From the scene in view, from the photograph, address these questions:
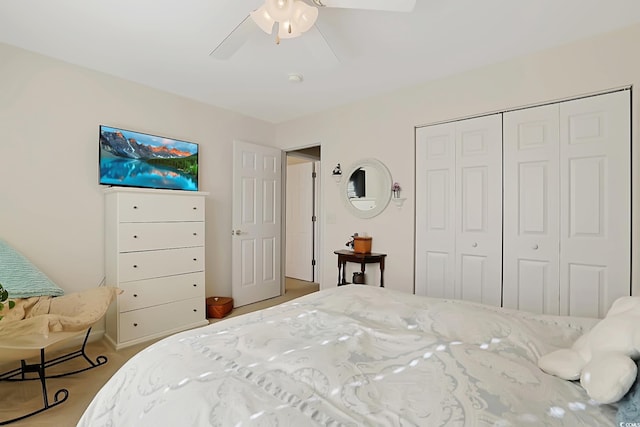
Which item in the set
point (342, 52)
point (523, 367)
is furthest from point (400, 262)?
point (523, 367)

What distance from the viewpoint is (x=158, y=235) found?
286cm

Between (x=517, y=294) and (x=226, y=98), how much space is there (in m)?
3.50

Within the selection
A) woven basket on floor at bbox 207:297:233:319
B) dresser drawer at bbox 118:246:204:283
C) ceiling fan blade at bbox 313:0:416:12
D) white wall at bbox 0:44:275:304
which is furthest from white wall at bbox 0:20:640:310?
ceiling fan blade at bbox 313:0:416:12

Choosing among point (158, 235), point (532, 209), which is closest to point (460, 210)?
point (532, 209)

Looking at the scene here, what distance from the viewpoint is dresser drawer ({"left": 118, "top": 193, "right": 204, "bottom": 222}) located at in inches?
105

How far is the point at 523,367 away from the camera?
0.92m

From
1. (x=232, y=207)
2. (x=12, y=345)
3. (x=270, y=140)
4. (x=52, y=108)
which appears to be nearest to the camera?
(x=12, y=345)

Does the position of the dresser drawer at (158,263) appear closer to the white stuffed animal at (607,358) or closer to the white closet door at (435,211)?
the white closet door at (435,211)

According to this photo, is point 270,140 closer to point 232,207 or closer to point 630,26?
point 232,207

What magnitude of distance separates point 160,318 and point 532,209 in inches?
135

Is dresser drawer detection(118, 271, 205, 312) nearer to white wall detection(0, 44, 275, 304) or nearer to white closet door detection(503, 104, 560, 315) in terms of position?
white wall detection(0, 44, 275, 304)

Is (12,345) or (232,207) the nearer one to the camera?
(12,345)

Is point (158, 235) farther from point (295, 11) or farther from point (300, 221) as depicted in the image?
point (300, 221)

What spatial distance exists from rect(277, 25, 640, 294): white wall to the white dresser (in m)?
1.50
